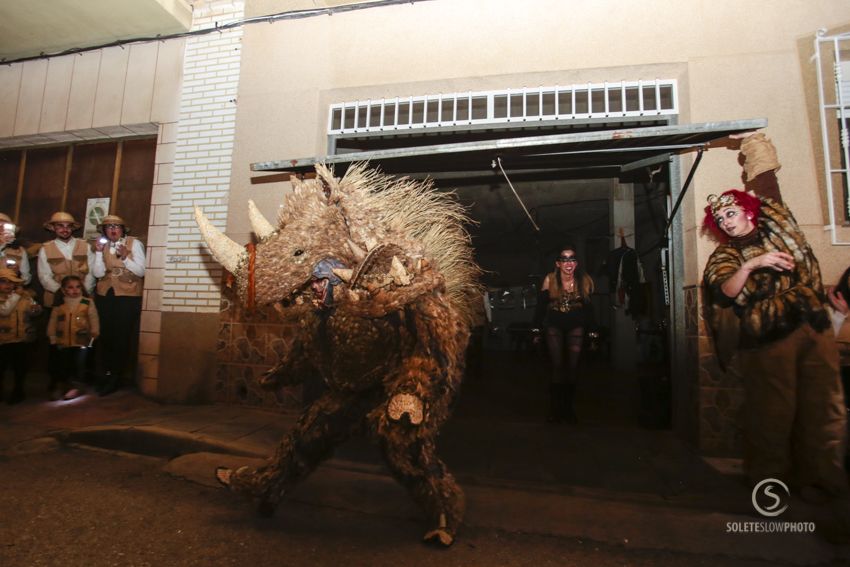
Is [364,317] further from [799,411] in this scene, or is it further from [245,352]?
[245,352]

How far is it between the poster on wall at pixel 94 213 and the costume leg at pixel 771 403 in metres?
7.03

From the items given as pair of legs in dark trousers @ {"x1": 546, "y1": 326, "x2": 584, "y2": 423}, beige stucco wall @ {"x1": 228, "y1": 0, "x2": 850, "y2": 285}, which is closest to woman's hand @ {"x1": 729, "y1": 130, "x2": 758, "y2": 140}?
beige stucco wall @ {"x1": 228, "y1": 0, "x2": 850, "y2": 285}

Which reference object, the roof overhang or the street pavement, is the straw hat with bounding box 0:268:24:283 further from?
the roof overhang

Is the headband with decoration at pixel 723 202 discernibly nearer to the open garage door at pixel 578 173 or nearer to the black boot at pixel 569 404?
the open garage door at pixel 578 173

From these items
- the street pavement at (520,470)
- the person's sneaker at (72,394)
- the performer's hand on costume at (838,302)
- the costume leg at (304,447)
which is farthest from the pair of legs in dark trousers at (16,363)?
the performer's hand on costume at (838,302)

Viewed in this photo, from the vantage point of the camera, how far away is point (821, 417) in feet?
6.92

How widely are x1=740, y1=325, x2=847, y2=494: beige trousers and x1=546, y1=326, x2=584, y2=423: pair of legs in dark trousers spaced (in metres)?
1.75

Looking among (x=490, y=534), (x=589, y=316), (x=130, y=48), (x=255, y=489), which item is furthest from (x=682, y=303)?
(x=130, y=48)

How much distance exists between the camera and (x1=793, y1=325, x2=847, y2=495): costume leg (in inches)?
81.9

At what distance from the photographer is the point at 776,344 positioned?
2.17 metres

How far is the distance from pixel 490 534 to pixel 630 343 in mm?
6835

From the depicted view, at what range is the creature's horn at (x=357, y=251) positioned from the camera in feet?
5.72

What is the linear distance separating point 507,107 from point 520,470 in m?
3.16

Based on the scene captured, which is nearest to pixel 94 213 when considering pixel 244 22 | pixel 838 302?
pixel 244 22
